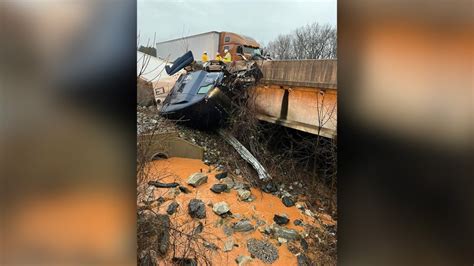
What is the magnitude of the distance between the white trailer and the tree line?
2.02 feet

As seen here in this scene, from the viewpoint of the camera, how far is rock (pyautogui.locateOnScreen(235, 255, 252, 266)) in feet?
7.72

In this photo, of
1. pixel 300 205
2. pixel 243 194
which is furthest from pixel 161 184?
pixel 300 205

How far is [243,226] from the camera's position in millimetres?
2645

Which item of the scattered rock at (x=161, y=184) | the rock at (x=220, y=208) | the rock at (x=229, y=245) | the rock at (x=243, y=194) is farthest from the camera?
the rock at (x=243, y=194)

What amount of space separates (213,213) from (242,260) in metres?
0.50

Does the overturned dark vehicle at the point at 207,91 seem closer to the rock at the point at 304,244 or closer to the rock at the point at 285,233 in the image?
the rock at the point at 285,233

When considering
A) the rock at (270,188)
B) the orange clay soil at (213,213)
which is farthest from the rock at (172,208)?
the rock at (270,188)

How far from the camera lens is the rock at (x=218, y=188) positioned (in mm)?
2844

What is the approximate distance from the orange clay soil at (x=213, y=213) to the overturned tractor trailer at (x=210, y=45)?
0.93 meters
